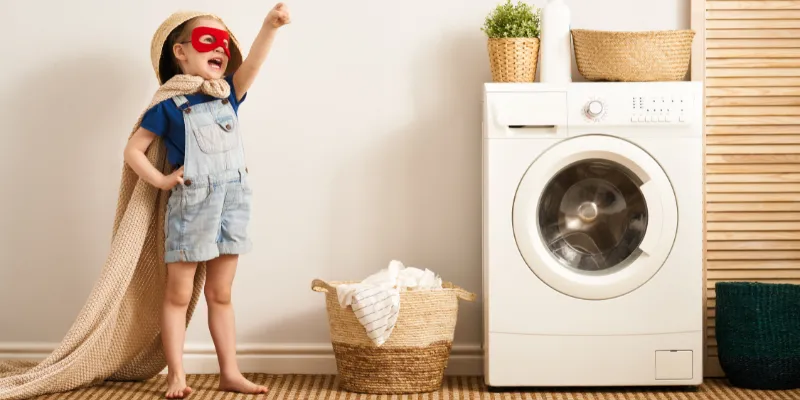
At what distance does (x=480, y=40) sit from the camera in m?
2.62

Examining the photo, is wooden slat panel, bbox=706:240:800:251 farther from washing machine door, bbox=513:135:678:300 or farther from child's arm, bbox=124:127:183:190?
child's arm, bbox=124:127:183:190

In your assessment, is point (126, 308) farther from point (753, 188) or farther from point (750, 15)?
point (750, 15)

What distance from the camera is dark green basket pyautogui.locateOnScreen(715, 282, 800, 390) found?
7.72 ft

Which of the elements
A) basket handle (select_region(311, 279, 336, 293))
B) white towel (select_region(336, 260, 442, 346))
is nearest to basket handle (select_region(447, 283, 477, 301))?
white towel (select_region(336, 260, 442, 346))

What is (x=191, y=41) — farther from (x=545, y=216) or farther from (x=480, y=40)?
(x=545, y=216)

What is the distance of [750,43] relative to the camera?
2.54 metres

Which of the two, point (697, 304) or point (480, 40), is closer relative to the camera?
point (697, 304)

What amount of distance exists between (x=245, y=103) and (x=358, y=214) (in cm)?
48

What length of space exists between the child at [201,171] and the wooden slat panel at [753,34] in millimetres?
1258

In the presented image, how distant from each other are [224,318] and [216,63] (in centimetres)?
70

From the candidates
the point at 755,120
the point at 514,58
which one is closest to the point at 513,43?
the point at 514,58

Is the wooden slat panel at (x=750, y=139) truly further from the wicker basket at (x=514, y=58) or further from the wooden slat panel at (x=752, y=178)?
the wicker basket at (x=514, y=58)

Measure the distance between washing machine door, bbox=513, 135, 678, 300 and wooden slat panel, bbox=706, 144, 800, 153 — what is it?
0.33 meters

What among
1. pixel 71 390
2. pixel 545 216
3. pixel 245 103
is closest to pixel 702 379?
pixel 545 216
